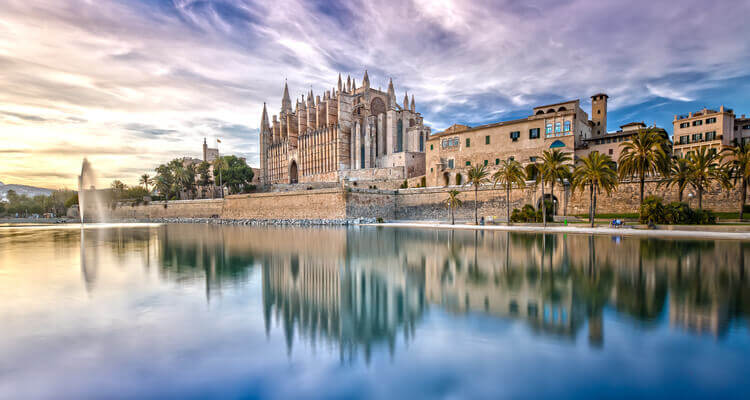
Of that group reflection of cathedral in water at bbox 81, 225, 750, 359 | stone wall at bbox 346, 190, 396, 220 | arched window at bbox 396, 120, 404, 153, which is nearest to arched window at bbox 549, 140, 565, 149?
stone wall at bbox 346, 190, 396, 220

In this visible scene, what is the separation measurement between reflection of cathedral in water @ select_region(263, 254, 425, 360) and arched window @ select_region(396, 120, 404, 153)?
5950cm

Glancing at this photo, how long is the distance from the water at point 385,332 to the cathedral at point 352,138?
46.6 meters

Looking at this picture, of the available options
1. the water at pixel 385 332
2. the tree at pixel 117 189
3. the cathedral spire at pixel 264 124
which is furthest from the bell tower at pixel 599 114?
the tree at pixel 117 189

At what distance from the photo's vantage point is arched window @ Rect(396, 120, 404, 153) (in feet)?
230

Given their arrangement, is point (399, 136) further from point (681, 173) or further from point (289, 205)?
point (681, 173)

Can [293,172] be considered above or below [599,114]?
below

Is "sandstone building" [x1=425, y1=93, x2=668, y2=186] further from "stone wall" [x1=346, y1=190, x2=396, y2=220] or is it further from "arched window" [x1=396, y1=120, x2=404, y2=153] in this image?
"arched window" [x1=396, y1=120, x2=404, y2=153]

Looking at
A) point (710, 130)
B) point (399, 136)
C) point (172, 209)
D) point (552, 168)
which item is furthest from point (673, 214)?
point (172, 209)

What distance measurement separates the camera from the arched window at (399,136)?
230 ft

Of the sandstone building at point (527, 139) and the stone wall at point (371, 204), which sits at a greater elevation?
the sandstone building at point (527, 139)

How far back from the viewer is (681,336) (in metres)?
5.72

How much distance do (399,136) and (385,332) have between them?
217ft

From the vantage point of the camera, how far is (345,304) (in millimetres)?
7914

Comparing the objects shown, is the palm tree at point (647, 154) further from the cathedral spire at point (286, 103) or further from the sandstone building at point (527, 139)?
the cathedral spire at point (286, 103)
